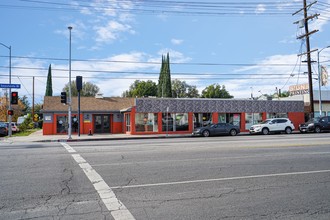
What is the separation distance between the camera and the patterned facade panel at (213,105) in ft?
104

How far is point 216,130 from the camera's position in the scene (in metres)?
29.0

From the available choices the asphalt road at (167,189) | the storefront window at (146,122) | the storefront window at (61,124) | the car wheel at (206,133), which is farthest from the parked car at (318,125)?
the storefront window at (61,124)

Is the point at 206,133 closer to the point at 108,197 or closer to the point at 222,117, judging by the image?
the point at 222,117

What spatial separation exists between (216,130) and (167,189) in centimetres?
2262

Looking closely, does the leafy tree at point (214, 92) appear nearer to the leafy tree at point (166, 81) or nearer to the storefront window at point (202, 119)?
the leafy tree at point (166, 81)

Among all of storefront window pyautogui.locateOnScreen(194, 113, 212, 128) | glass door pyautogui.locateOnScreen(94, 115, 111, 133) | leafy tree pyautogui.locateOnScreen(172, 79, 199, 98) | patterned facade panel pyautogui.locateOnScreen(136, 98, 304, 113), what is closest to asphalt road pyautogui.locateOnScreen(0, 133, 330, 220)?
patterned facade panel pyautogui.locateOnScreen(136, 98, 304, 113)

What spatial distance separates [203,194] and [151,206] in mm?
1304

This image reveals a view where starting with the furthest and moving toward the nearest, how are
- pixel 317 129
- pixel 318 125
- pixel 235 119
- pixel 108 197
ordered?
1. pixel 235 119
2. pixel 317 129
3. pixel 318 125
4. pixel 108 197

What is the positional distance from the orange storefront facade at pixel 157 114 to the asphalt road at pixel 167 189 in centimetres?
2054

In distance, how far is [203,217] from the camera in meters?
5.09

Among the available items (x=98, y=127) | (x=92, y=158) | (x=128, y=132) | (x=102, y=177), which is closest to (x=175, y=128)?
(x=128, y=132)

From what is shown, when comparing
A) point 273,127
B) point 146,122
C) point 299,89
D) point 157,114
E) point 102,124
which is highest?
point 299,89

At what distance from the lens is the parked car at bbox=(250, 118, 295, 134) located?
30.2 meters

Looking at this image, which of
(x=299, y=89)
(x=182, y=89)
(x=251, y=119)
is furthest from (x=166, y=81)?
(x=251, y=119)
